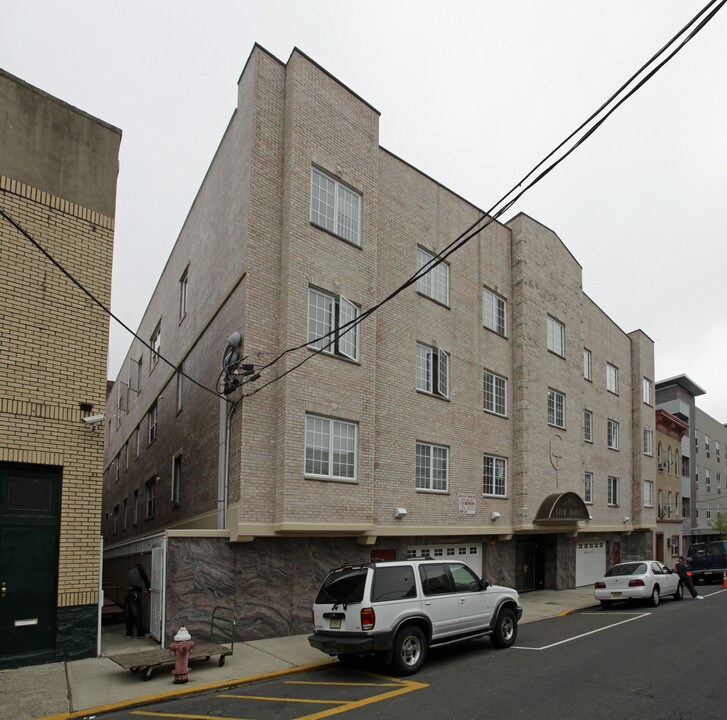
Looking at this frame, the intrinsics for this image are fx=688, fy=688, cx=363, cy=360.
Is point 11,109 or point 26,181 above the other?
point 11,109

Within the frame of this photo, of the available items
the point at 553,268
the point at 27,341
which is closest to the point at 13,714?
the point at 27,341

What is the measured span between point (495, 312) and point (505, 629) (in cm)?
1232

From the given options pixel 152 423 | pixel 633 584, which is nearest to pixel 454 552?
pixel 633 584

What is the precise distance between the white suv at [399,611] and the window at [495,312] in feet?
38.1

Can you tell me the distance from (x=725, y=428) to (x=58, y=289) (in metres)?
66.5

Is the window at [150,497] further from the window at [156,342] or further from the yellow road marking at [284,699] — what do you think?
the yellow road marking at [284,699]

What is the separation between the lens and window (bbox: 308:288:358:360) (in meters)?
15.9

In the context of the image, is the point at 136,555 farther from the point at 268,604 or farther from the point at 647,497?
the point at 647,497

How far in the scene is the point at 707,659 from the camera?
11375 millimetres

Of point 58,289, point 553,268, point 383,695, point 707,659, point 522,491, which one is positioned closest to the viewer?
point 383,695

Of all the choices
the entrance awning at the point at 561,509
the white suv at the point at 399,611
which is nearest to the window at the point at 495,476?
the entrance awning at the point at 561,509

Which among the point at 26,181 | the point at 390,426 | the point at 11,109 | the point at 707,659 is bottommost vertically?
the point at 707,659

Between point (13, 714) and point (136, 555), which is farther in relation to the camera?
point (136, 555)

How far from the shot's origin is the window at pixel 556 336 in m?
25.4
